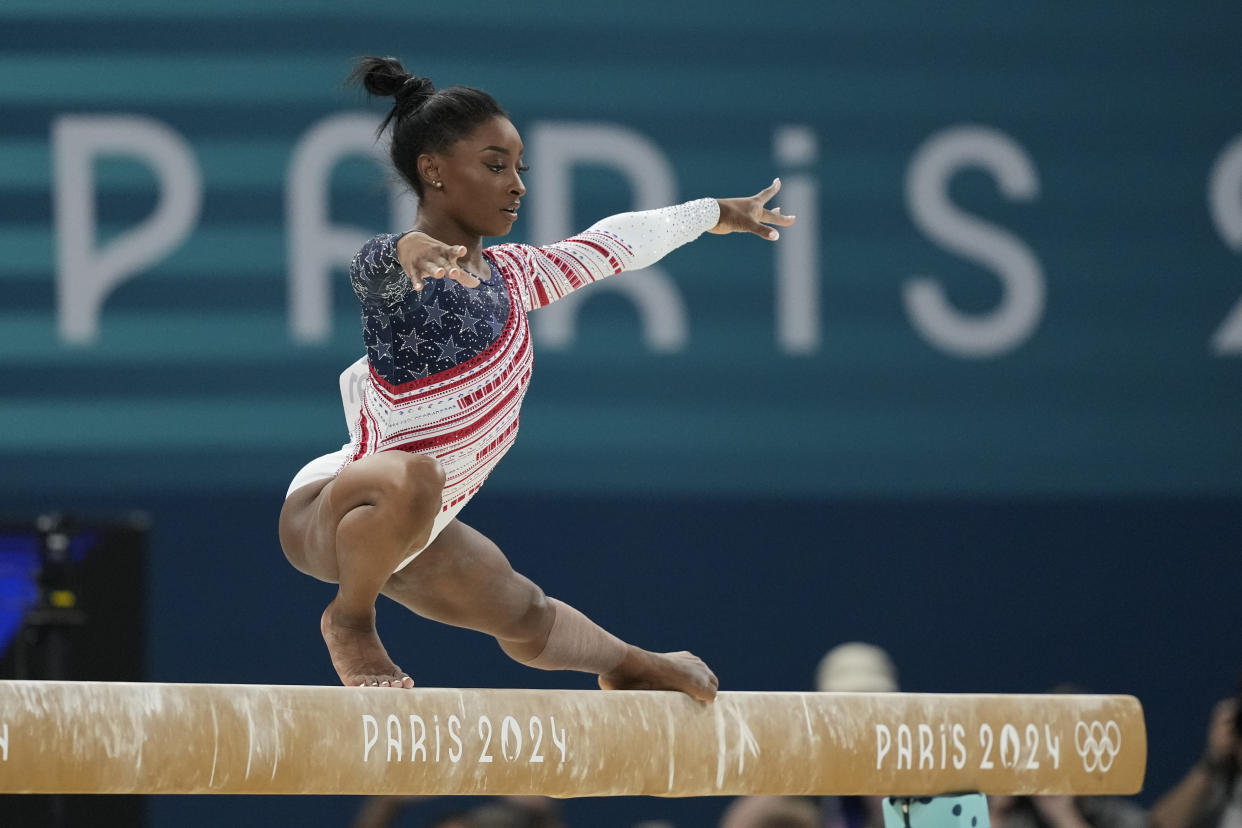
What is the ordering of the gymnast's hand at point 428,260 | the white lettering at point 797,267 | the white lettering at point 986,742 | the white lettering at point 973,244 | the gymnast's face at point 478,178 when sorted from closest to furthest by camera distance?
1. the gymnast's hand at point 428,260
2. the gymnast's face at point 478,178
3. the white lettering at point 986,742
4. the white lettering at point 797,267
5. the white lettering at point 973,244

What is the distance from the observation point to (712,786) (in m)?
3.54

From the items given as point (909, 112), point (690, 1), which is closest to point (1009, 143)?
point (909, 112)

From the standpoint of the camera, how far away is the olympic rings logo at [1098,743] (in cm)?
382

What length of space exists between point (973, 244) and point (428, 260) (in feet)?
13.5

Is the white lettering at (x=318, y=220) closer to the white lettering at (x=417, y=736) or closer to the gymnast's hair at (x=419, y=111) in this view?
the gymnast's hair at (x=419, y=111)

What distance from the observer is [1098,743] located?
3.83 m

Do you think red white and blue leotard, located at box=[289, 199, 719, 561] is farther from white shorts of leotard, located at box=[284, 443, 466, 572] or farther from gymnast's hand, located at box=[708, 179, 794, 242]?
gymnast's hand, located at box=[708, 179, 794, 242]

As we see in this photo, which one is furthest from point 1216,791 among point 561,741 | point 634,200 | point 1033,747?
point 561,741

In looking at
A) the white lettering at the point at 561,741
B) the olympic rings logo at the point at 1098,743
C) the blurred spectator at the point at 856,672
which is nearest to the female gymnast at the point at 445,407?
the white lettering at the point at 561,741

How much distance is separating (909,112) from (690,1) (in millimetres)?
896

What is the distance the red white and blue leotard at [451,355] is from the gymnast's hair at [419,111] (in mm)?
246

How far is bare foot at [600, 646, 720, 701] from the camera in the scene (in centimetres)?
358

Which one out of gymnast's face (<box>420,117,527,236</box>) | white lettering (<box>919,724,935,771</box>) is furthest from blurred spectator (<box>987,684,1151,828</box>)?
gymnast's face (<box>420,117,527,236</box>)

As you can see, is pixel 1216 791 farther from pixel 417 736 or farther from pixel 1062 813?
pixel 417 736
